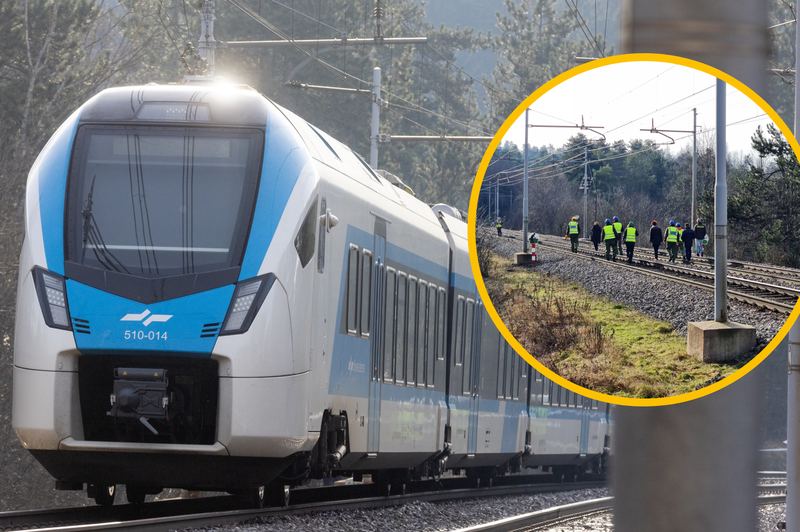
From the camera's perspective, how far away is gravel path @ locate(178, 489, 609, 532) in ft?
33.2

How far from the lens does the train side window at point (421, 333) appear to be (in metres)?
13.2

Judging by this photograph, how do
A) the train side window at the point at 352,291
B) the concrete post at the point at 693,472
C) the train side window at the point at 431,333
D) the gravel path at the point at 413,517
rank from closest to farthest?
the concrete post at the point at 693,472 < the gravel path at the point at 413,517 < the train side window at the point at 352,291 < the train side window at the point at 431,333

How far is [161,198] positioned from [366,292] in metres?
3.00

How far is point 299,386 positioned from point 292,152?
2.10 metres

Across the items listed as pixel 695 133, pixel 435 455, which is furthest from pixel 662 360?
pixel 435 455

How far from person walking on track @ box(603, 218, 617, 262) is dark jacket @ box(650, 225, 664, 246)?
0.32 feet

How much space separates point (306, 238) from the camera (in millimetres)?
8758

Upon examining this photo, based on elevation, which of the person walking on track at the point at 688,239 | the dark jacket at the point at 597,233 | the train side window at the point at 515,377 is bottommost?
the train side window at the point at 515,377

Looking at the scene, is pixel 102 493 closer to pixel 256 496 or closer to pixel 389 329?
pixel 256 496

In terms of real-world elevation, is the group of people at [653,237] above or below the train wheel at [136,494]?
above

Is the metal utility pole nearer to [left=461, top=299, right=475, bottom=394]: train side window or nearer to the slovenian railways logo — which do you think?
the slovenian railways logo

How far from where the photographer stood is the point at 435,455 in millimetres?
14633

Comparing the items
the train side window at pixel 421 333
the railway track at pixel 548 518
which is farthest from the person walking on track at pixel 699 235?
the train side window at pixel 421 333

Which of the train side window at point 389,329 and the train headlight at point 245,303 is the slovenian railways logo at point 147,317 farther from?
the train side window at point 389,329
